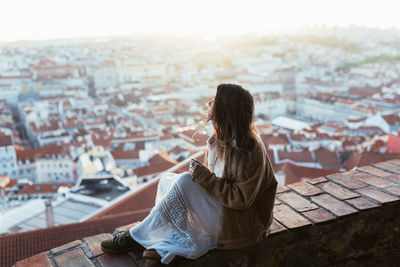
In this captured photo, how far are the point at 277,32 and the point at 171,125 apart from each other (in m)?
46.3

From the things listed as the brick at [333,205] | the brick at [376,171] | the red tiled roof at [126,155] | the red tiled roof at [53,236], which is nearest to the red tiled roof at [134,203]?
the red tiled roof at [53,236]

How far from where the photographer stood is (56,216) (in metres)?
4.99

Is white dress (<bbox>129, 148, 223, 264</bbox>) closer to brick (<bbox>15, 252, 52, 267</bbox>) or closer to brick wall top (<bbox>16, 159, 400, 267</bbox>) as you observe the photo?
brick wall top (<bbox>16, 159, 400, 267</bbox>)

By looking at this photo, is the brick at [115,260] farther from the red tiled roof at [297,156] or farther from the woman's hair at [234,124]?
the red tiled roof at [297,156]

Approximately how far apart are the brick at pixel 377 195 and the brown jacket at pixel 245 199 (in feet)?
1.28

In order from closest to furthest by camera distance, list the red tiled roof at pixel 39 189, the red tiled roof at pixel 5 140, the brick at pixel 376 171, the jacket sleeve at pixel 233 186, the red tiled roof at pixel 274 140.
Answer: the jacket sleeve at pixel 233 186, the brick at pixel 376 171, the red tiled roof at pixel 39 189, the red tiled roof at pixel 274 140, the red tiled roof at pixel 5 140

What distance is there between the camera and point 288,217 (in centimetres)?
103

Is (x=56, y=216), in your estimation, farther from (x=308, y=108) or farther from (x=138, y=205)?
(x=308, y=108)

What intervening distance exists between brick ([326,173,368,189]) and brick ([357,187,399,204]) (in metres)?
0.03

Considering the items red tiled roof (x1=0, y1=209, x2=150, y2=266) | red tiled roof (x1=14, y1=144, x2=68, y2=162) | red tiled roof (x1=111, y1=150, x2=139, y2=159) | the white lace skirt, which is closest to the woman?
the white lace skirt

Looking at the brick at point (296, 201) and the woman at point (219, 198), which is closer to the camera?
the woman at point (219, 198)

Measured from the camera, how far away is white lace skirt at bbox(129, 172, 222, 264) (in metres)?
0.84

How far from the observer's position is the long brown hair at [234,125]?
0.82 meters

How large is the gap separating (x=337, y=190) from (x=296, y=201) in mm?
155
